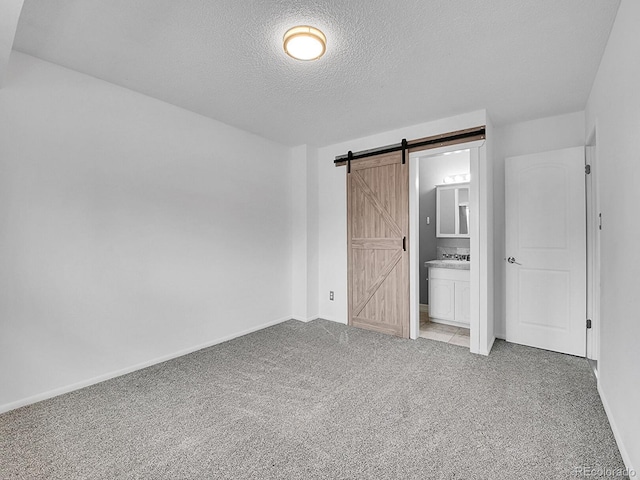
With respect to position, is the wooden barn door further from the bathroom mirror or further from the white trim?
the bathroom mirror

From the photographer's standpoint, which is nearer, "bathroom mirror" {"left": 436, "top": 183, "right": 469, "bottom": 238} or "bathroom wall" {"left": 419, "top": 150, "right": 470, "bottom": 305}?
"bathroom mirror" {"left": 436, "top": 183, "right": 469, "bottom": 238}

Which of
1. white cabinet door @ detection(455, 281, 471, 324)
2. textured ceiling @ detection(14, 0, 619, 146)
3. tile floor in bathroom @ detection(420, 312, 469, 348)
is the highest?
textured ceiling @ detection(14, 0, 619, 146)

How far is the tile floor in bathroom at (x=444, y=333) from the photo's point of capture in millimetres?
3814

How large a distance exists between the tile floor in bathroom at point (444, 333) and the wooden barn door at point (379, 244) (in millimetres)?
403

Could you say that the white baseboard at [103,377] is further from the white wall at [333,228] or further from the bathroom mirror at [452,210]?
the bathroom mirror at [452,210]

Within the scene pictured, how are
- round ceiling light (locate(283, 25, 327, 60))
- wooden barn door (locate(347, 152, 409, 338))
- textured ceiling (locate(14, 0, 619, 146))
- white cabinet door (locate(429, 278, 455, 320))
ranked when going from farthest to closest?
1. white cabinet door (locate(429, 278, 455, 320))
2. wooden barn door (locate(347, 152, 409, 338))
3. round ceiling light (locate(283, 25, 327, 60))
4. textured ceiling (locate(14, 0, 619, 146))

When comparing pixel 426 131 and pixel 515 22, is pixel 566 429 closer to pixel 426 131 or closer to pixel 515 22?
pixel 515 22

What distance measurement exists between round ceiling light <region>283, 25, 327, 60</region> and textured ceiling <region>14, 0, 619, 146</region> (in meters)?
0.05

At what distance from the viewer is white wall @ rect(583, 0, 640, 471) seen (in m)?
1.60

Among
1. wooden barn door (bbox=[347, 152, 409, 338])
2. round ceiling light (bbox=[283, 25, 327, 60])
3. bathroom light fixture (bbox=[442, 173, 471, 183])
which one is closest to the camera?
round ceiling light (bbox=[283, 25, 327, 60])

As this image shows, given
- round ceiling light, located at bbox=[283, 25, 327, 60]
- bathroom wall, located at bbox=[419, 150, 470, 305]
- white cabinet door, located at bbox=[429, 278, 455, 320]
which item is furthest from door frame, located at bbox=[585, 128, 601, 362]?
round ceiling light, located at bbox=[283, 25, 327, 60]

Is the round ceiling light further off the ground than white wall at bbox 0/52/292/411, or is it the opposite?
the round ceiling light

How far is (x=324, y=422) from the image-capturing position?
2.15 meters

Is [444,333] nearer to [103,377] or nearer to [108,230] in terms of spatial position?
[103,377]
